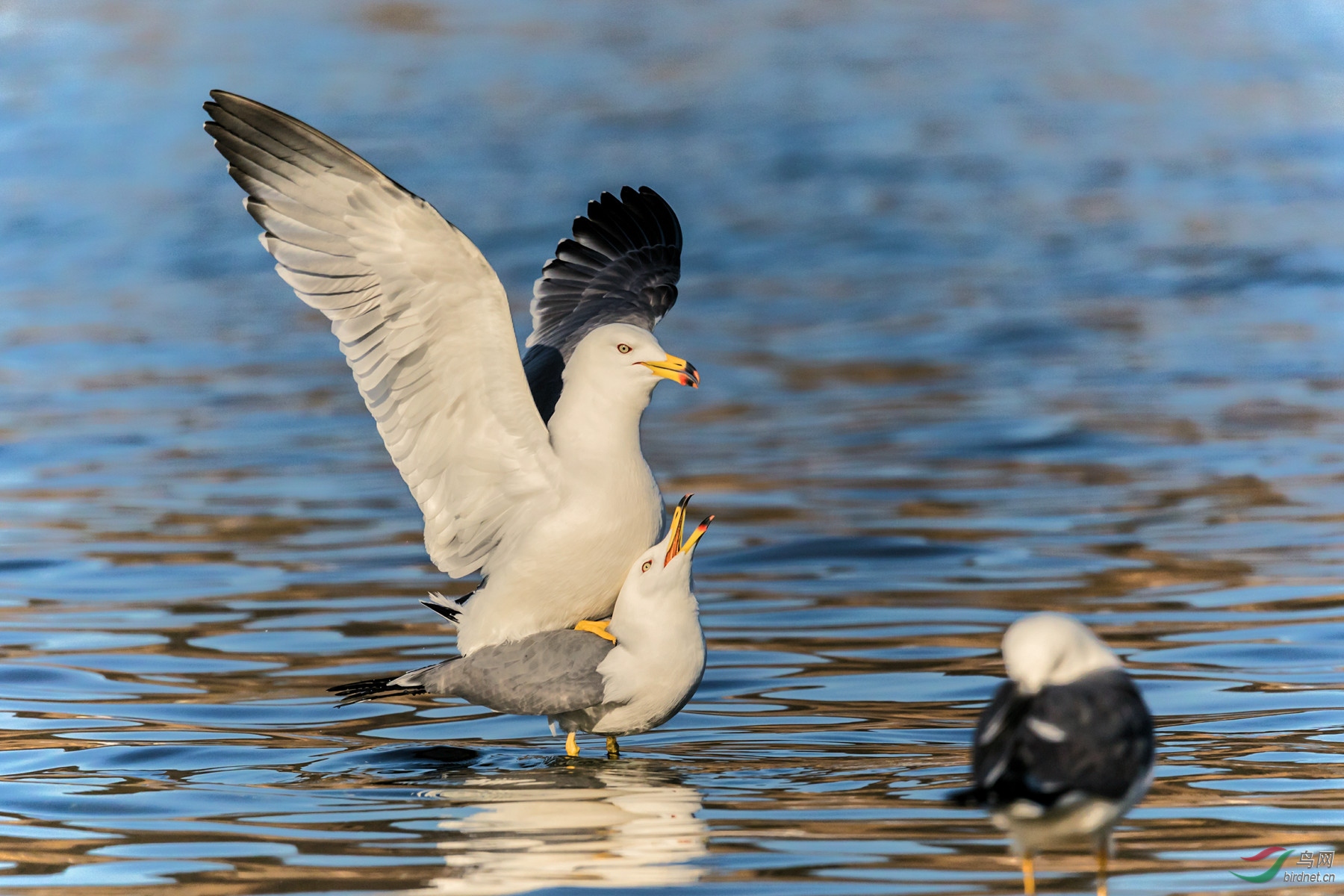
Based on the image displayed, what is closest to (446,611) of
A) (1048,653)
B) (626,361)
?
(626,361)

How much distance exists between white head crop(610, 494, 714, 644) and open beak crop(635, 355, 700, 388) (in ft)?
1.49

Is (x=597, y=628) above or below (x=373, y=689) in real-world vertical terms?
above

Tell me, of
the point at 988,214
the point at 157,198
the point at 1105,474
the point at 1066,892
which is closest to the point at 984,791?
the point at 1066,892

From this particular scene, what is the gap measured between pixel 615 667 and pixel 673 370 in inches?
45.0

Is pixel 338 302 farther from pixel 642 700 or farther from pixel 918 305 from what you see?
pixel 918 305

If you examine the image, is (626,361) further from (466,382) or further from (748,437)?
(748,437)

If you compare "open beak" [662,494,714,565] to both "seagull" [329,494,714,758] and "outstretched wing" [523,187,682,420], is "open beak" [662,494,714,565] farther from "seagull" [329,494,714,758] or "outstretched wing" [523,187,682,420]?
"outstretched wing" [523,187,682,420]

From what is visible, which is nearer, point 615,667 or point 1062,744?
point 1062,744

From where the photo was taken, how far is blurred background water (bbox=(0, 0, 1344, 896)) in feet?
20.7

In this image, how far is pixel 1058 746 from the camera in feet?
16.1

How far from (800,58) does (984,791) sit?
33.3 metres

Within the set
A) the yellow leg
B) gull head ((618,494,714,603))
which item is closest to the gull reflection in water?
the yellow leg

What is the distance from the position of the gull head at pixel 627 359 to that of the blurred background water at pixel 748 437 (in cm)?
150

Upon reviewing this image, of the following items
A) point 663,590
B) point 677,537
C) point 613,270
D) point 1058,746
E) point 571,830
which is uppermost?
point 613,270
